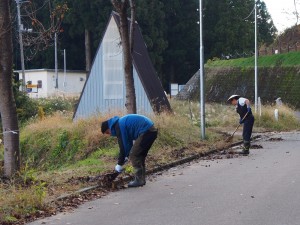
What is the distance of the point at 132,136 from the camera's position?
11.2 m

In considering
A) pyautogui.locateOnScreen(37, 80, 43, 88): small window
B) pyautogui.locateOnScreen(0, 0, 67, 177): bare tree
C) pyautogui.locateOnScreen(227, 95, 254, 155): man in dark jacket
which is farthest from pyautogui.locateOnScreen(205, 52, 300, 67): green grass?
pyautogui.locateOnScreen(0, 0, 67, 177): bare tree

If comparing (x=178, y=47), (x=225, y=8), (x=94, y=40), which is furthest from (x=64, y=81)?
(x=225, y=8)

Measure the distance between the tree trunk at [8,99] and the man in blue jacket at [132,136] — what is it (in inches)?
69.0

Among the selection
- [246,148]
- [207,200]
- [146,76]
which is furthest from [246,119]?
[146,76]

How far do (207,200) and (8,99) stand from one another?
13.9ft

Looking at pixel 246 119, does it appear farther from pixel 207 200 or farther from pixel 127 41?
pixel 207 200

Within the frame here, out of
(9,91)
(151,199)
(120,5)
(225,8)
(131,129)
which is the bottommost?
(151,199)

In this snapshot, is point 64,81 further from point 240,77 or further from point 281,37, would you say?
point 281,37

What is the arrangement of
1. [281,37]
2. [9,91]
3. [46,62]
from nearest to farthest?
[9,91]
[281,37]
[46,62]

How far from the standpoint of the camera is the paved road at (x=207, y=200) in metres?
8.48

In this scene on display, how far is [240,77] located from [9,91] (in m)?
40.8

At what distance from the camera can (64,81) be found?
5638 centimetres

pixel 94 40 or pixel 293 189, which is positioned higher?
pixel 94 40

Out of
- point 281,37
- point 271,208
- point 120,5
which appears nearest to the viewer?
point 271,208
